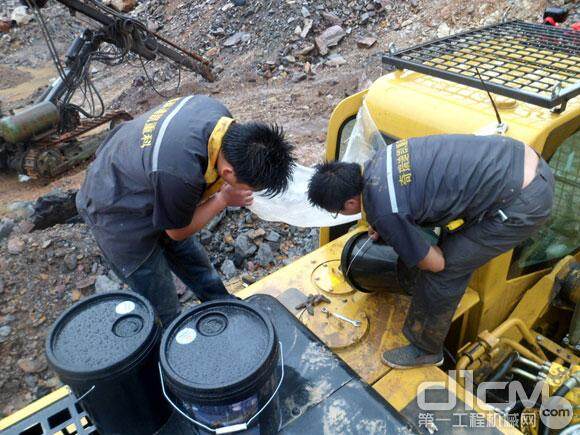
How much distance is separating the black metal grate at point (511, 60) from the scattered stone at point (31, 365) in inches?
157

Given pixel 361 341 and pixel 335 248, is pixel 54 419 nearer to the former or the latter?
pixel 361 341

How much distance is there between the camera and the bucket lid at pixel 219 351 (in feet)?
5.15

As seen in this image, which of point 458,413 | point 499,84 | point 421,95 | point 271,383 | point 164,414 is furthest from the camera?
point 421,95

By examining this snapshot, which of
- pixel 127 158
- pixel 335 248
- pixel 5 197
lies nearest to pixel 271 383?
pixel 127 158

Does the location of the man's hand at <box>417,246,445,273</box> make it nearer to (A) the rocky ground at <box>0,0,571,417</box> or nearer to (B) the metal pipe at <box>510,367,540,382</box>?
(B) the metal pipe at <box>510,367,540,382</box>

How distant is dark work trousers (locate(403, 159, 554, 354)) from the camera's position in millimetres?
2564

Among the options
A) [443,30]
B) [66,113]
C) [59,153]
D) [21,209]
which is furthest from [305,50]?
[21,209]

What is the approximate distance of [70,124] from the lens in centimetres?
935

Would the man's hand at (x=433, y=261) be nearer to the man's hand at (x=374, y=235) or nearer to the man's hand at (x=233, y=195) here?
the man's hand at (x=374, y=235)

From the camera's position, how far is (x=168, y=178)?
2412 millimetres

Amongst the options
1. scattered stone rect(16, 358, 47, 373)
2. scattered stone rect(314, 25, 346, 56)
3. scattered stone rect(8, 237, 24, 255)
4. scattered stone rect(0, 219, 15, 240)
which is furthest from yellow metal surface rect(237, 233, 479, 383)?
scattered stone rect(314, 25, 346, 56)

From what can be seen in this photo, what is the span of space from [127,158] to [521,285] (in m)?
2.42

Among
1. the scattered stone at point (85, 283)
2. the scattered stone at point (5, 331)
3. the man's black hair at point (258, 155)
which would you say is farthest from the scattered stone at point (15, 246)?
the man's black hair at point (258, 155)

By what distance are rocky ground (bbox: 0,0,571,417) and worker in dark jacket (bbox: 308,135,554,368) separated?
5.58ft
